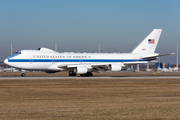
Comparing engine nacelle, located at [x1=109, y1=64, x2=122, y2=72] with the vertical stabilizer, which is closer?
engine nacelle, located at [x1=109, y1=64, x2=122, y2=72]

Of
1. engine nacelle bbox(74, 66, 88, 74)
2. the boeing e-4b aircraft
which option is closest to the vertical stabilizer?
the boeing e-4b aircraft

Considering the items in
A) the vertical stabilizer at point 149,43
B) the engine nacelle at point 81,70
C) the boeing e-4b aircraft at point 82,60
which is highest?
the vertical stabilizer at point 149,43

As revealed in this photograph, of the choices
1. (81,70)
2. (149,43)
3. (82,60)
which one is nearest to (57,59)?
(82,60)

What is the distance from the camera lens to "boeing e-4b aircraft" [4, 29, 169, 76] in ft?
166

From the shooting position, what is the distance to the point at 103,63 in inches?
2121

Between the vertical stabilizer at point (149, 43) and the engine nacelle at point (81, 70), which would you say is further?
the vertical stabilizer at point (149, 43)

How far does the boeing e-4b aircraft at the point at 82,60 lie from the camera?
166 ft

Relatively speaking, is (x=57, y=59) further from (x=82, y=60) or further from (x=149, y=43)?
(x=149, y=43)

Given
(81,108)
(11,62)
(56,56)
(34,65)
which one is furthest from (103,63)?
(81,108)

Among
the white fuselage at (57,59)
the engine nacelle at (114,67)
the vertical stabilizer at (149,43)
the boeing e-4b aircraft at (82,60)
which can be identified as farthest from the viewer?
the vertical stabilizer at (149,43)

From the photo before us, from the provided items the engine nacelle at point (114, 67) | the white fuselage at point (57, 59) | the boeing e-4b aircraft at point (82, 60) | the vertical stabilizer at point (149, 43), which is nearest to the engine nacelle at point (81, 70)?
the boeing e-4b aircraft at point (82, 60)

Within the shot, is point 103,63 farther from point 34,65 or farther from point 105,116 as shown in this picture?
point 105,116

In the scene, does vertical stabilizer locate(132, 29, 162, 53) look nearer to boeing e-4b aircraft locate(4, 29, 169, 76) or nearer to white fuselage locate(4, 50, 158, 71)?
boeing e-4b aircraft locate(4, 29, 169, 76)

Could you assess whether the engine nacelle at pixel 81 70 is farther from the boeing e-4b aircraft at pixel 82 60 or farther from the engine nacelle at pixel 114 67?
the engine nacelle at pixel 114 67
